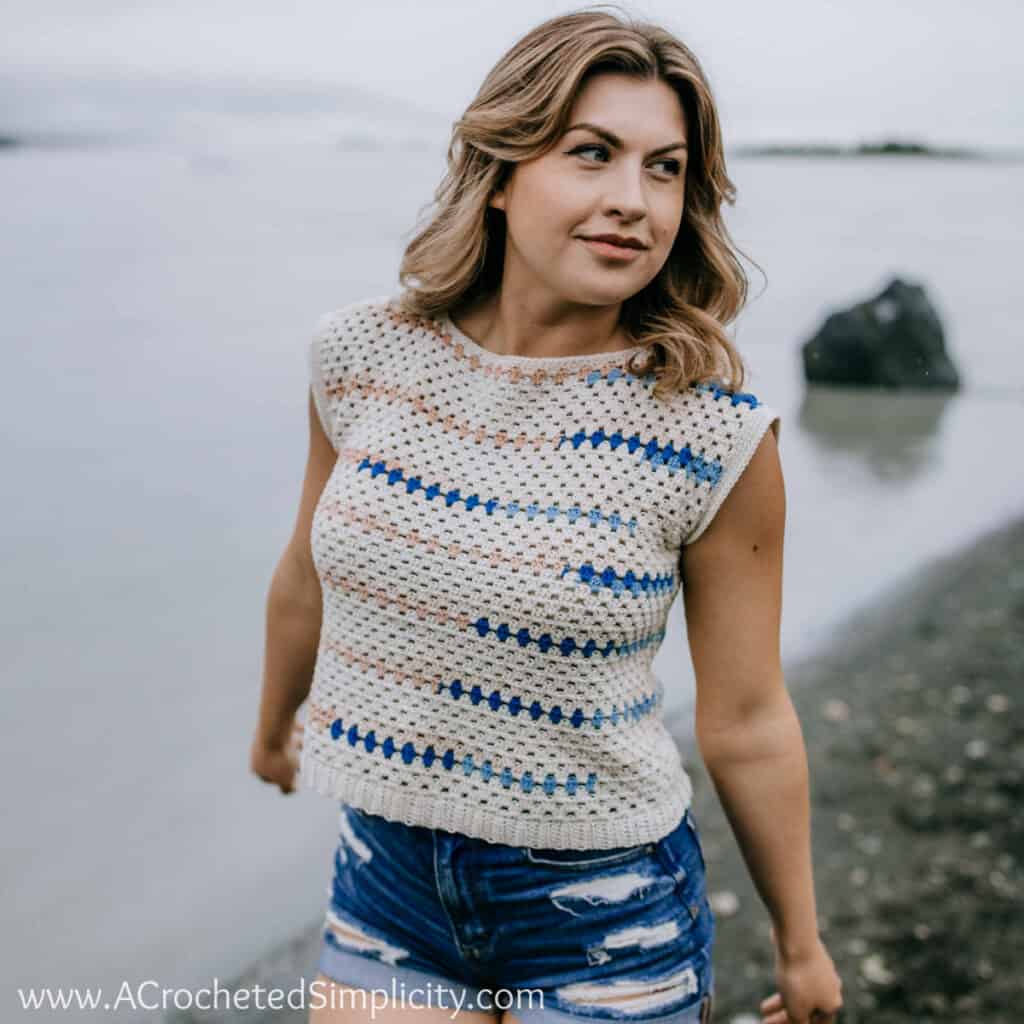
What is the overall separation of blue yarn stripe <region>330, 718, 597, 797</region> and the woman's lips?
73cm

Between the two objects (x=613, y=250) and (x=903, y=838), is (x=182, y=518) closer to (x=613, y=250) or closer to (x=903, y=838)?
(x=903, y=838)

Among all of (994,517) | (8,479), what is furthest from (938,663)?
(8,479)

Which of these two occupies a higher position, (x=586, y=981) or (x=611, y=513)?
(x=611, y=513)

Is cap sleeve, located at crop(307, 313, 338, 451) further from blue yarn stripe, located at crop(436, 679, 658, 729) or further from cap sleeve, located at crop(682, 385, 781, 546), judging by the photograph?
cap sleeve, located at crop(682, 385, 781, 546)

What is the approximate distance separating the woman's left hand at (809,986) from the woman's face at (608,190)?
3.61 ft

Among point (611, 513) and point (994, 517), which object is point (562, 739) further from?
point (994, 517)

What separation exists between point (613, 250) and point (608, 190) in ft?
0.27

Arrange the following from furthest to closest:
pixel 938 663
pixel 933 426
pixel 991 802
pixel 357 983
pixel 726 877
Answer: pixel 933 426 → pixel 938 663 → pixel 991 802 → pixel 726 877 → pixel 357 983

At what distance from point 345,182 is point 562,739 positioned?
2444cm

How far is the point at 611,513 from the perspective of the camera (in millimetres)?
1616

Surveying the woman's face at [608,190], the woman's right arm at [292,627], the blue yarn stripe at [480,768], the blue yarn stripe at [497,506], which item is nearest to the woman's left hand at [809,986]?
the blue yarn stripe at [480,768]

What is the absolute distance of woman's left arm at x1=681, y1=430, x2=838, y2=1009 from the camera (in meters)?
1.66

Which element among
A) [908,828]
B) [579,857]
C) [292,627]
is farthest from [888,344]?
[579,857]

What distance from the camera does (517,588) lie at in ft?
5.21
